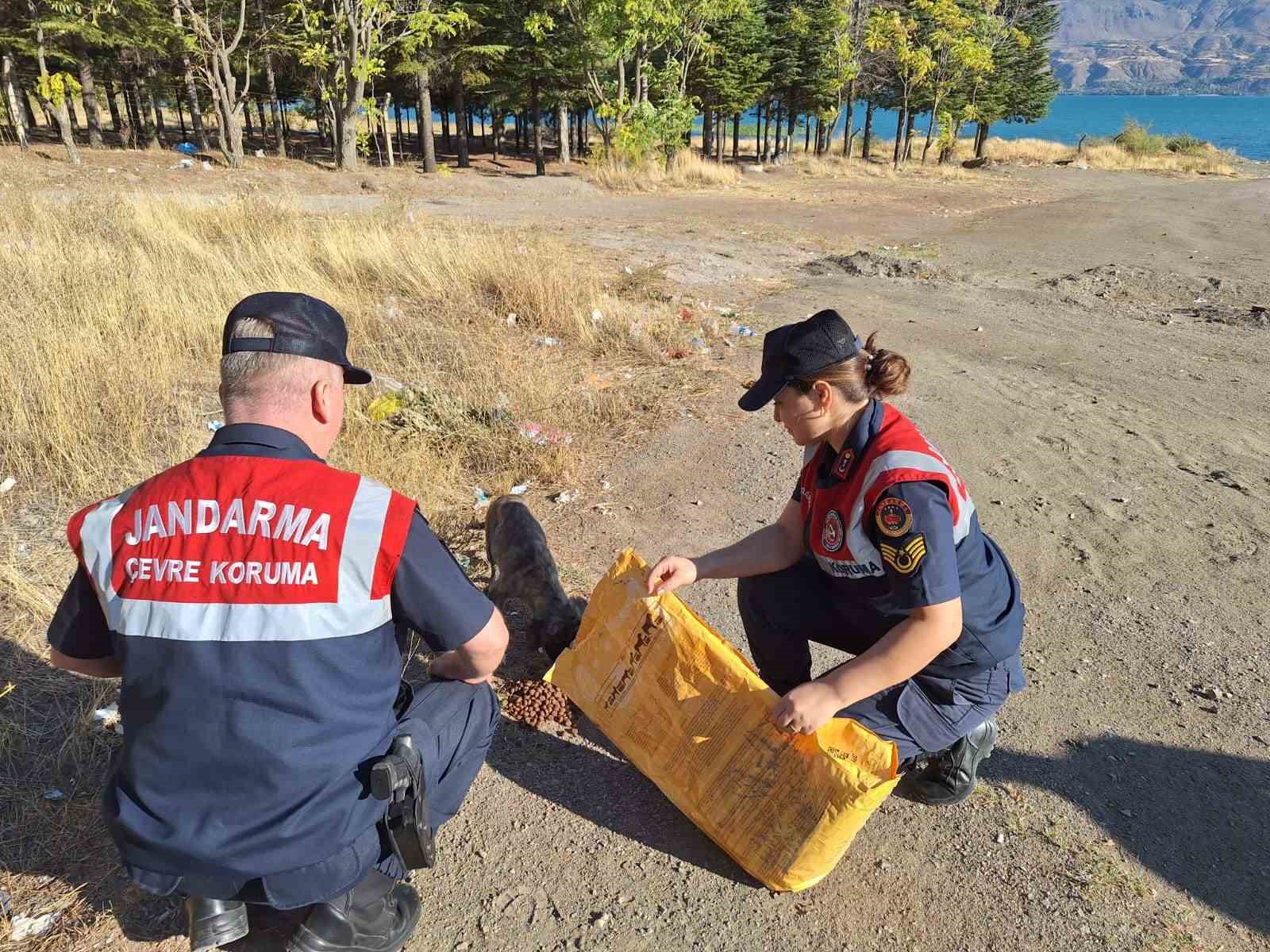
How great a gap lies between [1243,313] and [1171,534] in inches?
233

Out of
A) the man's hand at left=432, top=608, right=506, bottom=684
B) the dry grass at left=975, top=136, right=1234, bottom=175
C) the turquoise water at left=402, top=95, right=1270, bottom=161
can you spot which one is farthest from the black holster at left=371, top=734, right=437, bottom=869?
the turquoise water at left=402, top=95, right=1270, bottom=161

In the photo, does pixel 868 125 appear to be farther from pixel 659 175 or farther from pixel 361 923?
pixel 361 923

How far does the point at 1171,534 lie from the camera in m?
3.95

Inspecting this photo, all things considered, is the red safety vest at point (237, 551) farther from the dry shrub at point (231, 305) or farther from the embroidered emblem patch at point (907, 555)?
the dry shrub at point (231, 305)

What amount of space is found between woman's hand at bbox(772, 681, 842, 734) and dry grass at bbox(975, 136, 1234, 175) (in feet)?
127

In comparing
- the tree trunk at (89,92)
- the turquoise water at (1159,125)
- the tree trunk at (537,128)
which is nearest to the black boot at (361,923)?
the tree trunk at (537,128)

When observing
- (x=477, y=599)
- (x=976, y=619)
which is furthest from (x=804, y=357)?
(x=477, y=599)

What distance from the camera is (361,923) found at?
5.62ft

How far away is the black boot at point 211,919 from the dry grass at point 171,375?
0.46 metres

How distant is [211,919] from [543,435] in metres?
3.30

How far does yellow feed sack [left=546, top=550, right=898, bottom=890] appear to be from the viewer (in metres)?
1.93

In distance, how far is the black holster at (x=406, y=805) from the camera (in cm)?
159

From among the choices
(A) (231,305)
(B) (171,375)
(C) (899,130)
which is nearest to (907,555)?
(B) (171,375)

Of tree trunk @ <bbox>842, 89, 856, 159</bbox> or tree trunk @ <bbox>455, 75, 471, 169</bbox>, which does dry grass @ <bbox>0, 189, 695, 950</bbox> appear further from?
tree trunk @ <bbox>842, 89, 856, 159</bbox>
